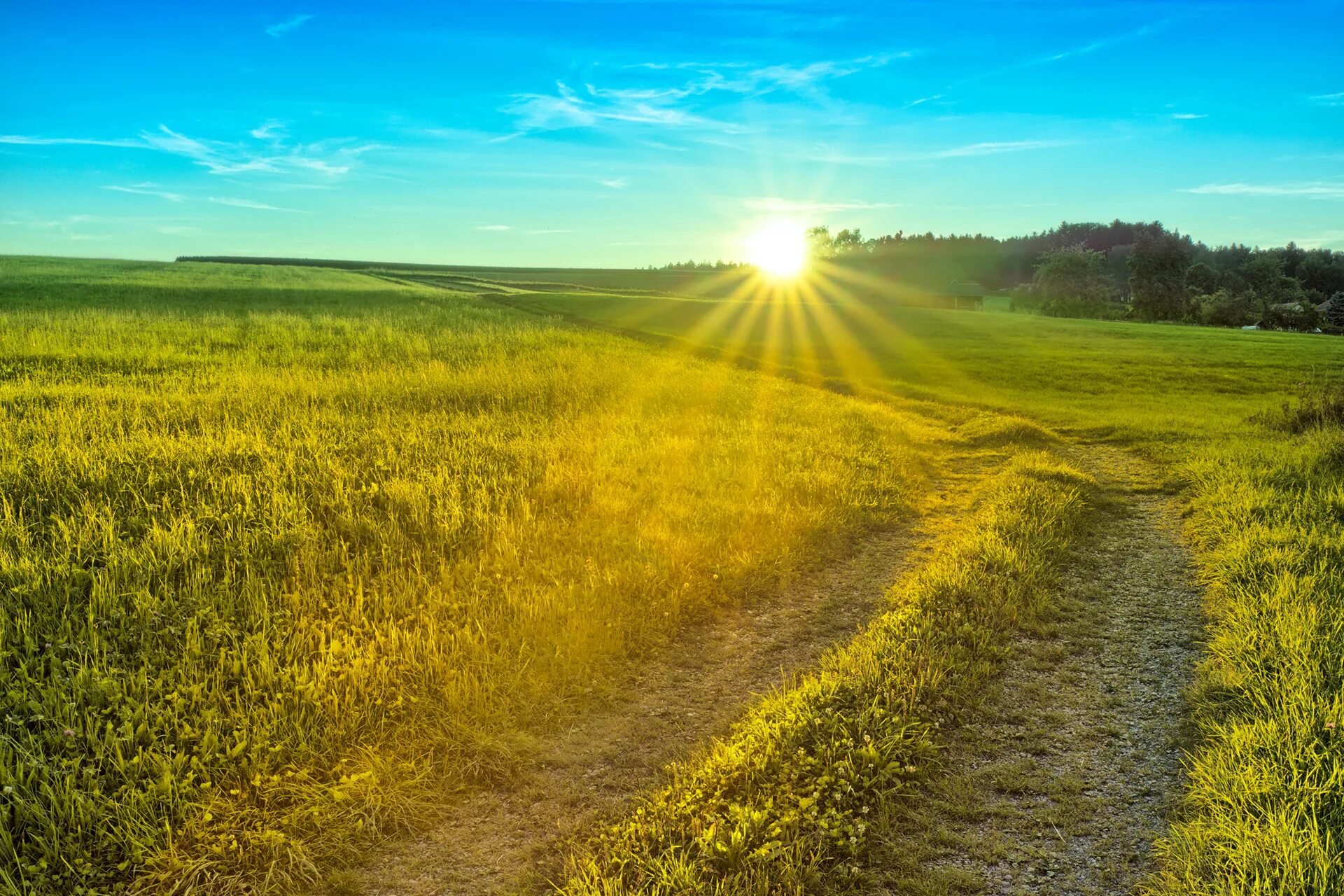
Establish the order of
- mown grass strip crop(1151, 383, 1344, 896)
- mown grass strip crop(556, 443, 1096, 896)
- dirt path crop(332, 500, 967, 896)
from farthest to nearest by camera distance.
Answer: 1. dirt path crop(332, 500, 967, 896)
2. mown grass strip crop(556, 443, 1096, 896)
3. mown grass strip crop(1151, 383, 1344, 896)

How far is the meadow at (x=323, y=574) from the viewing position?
15.3ft

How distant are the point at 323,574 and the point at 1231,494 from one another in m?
13.1

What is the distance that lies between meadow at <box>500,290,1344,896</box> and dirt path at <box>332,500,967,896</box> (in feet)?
10.3

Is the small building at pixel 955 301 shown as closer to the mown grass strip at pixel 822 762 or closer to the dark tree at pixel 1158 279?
the dark tree at pixel 1158 279

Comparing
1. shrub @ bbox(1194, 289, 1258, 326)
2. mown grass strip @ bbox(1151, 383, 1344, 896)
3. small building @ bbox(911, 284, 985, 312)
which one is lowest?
mown grass strip @ bbox(1151, 383, 1344, 896)

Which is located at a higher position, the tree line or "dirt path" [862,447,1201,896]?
the tree line

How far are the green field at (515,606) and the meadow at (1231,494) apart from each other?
0.15ft

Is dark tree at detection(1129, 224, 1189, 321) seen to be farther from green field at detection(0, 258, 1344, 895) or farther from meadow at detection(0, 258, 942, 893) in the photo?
meadow at detection(0, 258, 942, 893)

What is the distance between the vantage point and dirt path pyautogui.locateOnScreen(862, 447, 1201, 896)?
4250mm

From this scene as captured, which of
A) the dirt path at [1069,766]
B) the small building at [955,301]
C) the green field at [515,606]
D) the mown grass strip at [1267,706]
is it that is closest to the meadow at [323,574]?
the green field at [515,606]

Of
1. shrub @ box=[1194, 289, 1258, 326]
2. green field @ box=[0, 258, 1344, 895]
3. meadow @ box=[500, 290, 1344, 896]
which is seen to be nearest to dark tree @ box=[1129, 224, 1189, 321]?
shrub @ box=[1194, 289, 1258, 326]

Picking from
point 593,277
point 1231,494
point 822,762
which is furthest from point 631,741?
point 593,277

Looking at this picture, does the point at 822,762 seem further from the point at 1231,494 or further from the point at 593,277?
the point at 593,277

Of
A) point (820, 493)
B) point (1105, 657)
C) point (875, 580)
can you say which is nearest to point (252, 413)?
point (820, 493)
